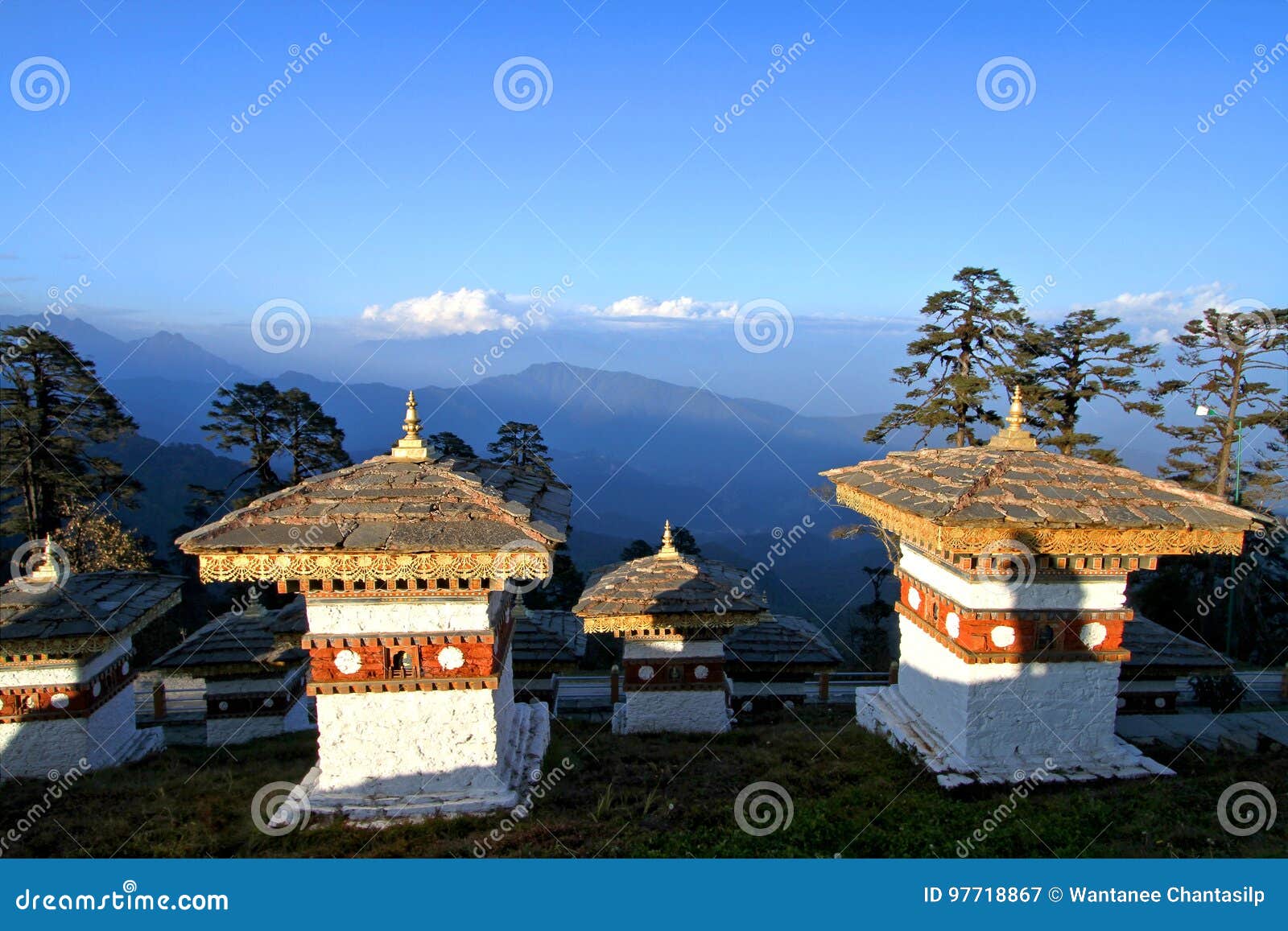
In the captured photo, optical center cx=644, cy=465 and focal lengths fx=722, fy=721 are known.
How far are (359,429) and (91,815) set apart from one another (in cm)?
15242

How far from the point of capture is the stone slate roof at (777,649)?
38.6 feet

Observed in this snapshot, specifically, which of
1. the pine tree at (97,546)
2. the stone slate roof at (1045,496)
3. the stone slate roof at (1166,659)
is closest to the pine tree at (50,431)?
the pine tree at (97,546)

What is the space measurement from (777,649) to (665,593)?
3.10 meters

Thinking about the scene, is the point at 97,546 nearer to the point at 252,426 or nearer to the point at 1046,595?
the point at 252,426

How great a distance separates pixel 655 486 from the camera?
12231 cm

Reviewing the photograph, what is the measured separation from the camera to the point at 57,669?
8.48m

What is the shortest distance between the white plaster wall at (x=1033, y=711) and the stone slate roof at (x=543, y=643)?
5.71 meters

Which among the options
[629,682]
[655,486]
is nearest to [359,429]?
[655,486]

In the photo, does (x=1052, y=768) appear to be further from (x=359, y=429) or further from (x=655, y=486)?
(x=359, y=429)

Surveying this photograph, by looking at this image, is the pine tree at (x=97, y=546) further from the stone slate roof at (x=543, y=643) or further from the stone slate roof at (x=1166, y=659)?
the stone slate roof at (x=1166, y=659)

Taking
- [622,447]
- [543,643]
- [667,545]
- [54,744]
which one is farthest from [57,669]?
[622,447]

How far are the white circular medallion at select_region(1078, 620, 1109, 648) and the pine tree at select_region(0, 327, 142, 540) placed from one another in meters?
22.6

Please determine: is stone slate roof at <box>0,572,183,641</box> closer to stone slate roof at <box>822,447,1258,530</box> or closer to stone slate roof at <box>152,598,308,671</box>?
stone slate roof at <box>152,598,308,671</box>

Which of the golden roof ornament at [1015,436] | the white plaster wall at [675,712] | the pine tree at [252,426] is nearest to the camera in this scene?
the golden roof ornament at [1015,436]
